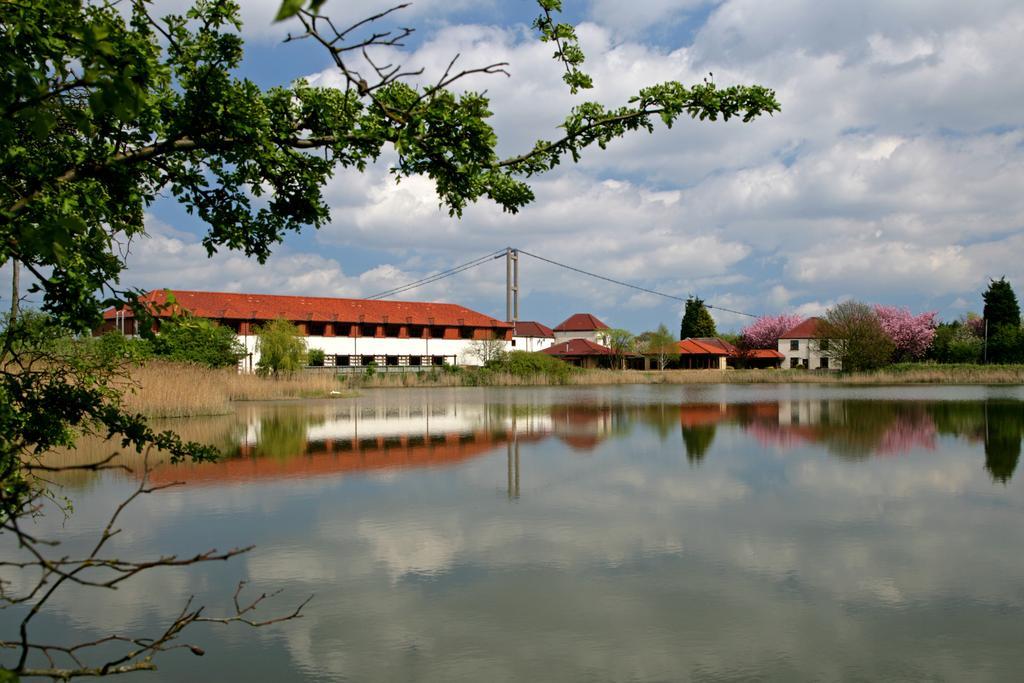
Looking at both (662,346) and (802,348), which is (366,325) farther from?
(802,348)

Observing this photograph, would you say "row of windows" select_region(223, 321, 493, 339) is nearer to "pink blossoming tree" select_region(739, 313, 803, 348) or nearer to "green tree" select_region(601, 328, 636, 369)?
"green tree" select_region(601, 328, 636, 369)

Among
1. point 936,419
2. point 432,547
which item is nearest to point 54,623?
point 432,547

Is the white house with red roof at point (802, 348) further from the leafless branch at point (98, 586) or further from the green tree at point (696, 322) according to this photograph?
the leafless branch at point (98, 586)

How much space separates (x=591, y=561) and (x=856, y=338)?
50.4 metres

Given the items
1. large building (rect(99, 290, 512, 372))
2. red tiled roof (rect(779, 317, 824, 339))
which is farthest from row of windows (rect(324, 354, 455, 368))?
red tiled roof (rect(779, 317, 824, 339))

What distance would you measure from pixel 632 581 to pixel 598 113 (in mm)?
3849

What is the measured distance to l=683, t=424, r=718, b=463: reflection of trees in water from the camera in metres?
14.5

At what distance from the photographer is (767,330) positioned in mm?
88625

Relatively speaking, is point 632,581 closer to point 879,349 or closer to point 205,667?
point 205,667

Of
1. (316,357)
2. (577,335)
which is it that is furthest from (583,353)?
(316,357)

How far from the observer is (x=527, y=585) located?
6.49 meters

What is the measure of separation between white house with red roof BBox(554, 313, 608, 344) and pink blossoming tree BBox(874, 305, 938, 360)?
3132 centimetres

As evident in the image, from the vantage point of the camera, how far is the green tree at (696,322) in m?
90.3

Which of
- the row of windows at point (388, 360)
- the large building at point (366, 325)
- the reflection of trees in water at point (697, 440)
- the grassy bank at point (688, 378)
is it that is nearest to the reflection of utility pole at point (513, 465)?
the reflection of trees in water at point (697, 440)
